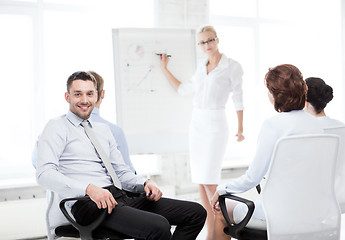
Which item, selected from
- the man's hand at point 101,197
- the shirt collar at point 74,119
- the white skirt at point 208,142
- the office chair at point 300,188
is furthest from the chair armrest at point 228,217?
the white skirt at point 208,142

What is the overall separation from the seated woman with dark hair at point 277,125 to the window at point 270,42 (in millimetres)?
2720

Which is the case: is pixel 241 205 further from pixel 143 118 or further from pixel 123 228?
pixel 143 118

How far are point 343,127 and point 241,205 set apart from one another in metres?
0.77

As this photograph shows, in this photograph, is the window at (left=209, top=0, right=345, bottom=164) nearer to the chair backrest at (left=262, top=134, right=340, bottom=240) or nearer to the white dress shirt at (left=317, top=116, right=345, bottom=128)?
the white dress shirt at (left=317, top=116, right=345, bottom=128)

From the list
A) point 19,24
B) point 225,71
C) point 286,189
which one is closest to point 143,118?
point 225,71

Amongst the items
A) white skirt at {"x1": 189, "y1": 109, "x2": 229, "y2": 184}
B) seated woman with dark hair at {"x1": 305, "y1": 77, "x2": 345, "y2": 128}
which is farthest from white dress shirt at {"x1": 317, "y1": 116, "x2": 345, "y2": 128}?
white skirt at {"x1": 189, "y1": 109, "x2": 229, "y2": 184}

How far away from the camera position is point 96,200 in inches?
80.3

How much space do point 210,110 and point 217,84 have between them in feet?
0.78

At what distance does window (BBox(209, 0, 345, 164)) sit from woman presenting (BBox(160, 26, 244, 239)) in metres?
1.21

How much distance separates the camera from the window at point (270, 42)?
4.88 m

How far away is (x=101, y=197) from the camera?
2.04m

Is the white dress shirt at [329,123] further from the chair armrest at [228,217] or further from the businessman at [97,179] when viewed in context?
the businessman at [97,179]

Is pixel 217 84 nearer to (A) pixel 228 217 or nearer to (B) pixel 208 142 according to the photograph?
(B) pixel 208 142

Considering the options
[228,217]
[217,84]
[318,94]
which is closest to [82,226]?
[228,217]
